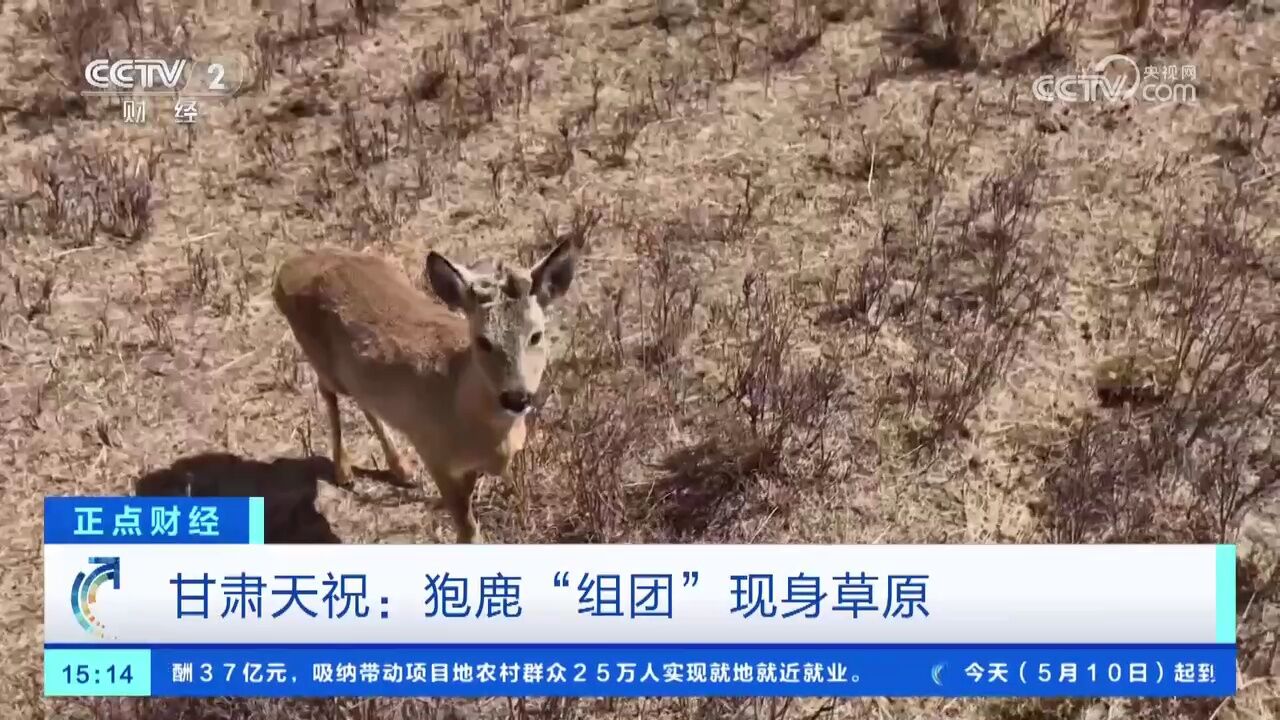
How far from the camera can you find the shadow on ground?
3.37m

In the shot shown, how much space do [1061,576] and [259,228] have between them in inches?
114

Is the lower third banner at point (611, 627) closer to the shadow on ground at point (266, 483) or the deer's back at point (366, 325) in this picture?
the shadow on ground at point (266, 483)

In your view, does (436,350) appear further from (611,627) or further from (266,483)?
(611,627)

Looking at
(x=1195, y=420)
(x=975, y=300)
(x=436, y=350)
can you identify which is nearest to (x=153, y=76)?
(x=436, y=350)

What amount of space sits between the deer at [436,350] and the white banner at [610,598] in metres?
0.28

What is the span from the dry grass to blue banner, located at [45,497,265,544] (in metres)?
0.21

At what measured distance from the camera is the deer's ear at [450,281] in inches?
116

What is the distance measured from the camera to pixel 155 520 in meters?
3.14

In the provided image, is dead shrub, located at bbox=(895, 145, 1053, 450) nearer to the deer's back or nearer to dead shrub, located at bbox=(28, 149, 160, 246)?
the deer's back

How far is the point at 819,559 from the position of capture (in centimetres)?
319

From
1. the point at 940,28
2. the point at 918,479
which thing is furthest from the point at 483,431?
the point at 940,28

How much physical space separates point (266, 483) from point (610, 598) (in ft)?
3.81

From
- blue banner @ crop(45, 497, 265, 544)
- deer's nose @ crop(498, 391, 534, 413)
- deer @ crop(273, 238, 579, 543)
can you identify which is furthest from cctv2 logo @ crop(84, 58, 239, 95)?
deer's nose @ crop(498, 391, 534, 413)

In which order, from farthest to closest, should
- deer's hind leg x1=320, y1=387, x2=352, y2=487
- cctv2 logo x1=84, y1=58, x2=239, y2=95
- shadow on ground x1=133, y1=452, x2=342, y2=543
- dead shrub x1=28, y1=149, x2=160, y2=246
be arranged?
1. dead shrub x1=28, y1=149, x2=160, y2=246
2. cctv2 logo x1=84, y1=58, x2=239, y2=95
3. deer's hind leg x1=320, y1=387, x2=352, y2=487
4. shadow on ground x1=133, y1=452, x2=342, y2=543
